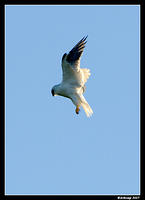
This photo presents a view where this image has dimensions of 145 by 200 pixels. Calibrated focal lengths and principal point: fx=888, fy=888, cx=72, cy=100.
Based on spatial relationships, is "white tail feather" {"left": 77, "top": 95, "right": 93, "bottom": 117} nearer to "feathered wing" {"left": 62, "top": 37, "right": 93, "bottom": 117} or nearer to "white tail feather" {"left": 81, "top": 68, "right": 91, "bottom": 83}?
"feathered wing" {"left": 62, "top": 37, "right": 93, "bottom": 117}

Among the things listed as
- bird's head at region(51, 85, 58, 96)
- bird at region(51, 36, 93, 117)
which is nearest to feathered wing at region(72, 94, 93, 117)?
bird at region(51, 36, 93, 117)

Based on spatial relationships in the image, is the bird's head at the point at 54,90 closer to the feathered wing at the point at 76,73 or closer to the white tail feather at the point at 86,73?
the feathered wing at the point at 76,73

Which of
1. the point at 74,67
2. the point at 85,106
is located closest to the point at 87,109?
the point at 85,106

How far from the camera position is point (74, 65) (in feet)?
80.9

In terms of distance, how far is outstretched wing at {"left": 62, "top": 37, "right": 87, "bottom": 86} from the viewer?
80.1 feet

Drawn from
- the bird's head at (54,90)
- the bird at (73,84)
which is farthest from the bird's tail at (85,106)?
the bird's head at (54,90)

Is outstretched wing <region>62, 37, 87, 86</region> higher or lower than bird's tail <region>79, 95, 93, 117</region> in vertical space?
higher

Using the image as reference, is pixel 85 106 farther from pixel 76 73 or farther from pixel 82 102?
pixel 76 73
